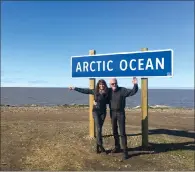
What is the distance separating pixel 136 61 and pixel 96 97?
161 centimetres

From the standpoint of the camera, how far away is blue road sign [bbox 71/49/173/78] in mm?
10047

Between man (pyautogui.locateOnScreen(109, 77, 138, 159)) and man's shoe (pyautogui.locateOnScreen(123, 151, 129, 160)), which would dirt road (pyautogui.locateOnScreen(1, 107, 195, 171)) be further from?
man (pyautogui.locateOnScreen(109, 77, 138, 159))

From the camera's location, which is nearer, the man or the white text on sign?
the man

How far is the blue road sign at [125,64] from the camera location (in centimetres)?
1005

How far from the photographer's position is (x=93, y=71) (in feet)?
37.2

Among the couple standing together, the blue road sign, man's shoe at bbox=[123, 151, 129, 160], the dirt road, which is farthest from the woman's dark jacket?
man's shoe at bbox=[123, 151, 129, 160]

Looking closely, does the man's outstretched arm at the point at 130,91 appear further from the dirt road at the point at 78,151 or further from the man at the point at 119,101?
the dirt road at the point at 78,151

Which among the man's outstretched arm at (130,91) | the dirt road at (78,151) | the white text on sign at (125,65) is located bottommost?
the dirt road at (78,151)

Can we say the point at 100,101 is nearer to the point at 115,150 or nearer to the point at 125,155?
the point at 115,150

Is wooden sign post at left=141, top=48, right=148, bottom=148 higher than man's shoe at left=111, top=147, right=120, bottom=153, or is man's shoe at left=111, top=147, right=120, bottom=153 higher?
wooden sign post at left=141, top=48, right=148, bottom=148

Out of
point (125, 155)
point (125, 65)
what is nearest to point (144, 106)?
point (125, 65)

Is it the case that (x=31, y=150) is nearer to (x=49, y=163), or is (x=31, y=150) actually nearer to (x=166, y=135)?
(x=49, y=163)

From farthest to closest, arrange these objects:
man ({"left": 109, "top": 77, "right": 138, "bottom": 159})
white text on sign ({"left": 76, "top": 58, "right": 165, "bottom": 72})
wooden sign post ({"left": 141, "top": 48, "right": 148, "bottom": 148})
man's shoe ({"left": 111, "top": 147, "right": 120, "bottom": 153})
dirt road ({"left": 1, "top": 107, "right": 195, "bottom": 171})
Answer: wooden sign post ({"left": 141, "top": 48, "right": 148, "bottom": 148}) < white text on sign ({"left": 76, "top": 58, "right": 165, "bottom": 72}) < man's shoe ({"left": 111, "top": 147, "right": 120, "bottom": 153}) < man ({"left": 109, "top": 77, "right": 138, "bottom": 159}) < dirt road ({"left": 1, "top": 107, "right": 195, "bottom": 171})

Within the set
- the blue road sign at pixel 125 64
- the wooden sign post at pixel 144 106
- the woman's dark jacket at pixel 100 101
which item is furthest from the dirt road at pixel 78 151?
the blue road sign at pixel 125 64
